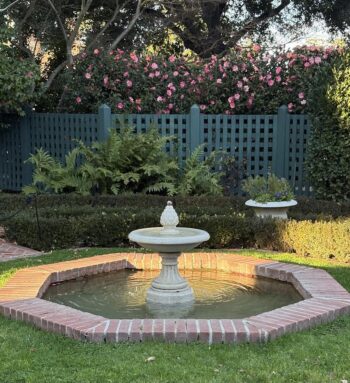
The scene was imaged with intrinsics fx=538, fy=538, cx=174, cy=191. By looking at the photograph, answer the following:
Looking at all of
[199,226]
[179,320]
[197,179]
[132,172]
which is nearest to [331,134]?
[197,179]

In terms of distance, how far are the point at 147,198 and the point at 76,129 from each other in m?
3.51

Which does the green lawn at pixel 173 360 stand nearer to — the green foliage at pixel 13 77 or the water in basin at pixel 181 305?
the water in basin at pixel 181 305

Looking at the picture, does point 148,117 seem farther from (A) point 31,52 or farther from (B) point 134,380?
(B) point 134,380

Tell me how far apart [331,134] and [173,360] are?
6.16 meters

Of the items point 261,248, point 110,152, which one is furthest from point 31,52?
point 261,248

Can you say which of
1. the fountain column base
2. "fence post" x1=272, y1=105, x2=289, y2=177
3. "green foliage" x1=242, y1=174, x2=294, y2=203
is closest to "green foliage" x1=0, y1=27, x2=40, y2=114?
"fence post" x1=272, y1=105, x2=289, y2=177

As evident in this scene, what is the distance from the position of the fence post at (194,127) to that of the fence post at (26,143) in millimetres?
4041

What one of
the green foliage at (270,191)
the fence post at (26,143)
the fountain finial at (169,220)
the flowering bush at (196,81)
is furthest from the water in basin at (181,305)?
the fence post at (26,143)

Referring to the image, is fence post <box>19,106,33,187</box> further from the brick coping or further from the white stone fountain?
the white stone fountain

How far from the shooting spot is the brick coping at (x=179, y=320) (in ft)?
12.2

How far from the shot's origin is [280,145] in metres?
10.4

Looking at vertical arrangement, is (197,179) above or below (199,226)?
above

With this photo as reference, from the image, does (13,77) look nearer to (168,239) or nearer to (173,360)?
(168,239)

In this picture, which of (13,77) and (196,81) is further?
(196,81)
